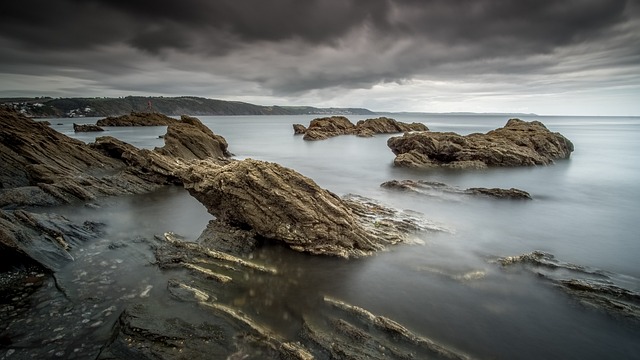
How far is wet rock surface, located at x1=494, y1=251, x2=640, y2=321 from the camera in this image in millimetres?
10711

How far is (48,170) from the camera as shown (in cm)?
2286

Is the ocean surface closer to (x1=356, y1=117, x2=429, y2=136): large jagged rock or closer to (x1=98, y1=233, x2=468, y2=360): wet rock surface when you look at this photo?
(x1=98, y1=233, x2=468, y2=360): wet rock surface

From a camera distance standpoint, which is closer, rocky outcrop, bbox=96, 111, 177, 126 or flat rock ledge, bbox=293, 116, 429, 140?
flat rock ledge, bbox=293, 116, 429, 140

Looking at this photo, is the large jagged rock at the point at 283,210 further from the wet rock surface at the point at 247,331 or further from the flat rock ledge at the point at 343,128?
the flat rock ledge at the point at 343,128

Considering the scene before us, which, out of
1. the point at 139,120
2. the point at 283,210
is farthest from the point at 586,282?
the point at 139,120

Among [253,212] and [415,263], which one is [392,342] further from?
[253,212]

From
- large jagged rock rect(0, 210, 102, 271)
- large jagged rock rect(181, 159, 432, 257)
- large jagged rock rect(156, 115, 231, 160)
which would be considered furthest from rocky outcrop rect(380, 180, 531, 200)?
large jagged rock rect(0, 210, 102, 271)

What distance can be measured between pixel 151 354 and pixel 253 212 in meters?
7.33

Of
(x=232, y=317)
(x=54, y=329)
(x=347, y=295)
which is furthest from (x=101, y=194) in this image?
(x=347, y=295)

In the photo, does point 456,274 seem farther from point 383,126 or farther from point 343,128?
point 383,126

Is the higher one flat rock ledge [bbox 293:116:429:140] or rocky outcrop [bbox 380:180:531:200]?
flat rock ledge [bbox 293:116:429:140]

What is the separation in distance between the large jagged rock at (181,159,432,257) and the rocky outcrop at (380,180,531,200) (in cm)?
1274

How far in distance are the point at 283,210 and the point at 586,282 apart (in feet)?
38.6

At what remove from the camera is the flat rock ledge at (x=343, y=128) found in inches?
3679
